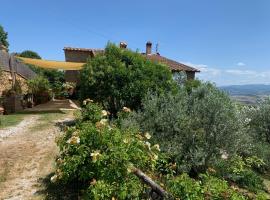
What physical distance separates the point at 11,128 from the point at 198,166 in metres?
7.90

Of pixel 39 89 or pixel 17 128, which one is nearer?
pixel 17 128

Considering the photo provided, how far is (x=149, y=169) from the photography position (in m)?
6.44

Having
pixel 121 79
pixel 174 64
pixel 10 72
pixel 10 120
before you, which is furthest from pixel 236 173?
pixel 174 64

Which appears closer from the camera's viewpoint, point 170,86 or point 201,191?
point 201,191

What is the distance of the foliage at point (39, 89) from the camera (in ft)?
73.5

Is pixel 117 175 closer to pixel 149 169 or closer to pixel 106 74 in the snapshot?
pixel 149 169

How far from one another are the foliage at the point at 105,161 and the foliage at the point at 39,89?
16366 millimetres

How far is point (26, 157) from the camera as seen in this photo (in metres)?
9.38

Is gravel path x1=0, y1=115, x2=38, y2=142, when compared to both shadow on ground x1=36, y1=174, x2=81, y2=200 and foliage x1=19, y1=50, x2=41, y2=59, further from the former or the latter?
foliage x1=19, y1=50, x2=41, y2=59

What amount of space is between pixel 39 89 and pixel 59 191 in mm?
17647

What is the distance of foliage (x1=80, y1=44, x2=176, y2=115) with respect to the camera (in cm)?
1391

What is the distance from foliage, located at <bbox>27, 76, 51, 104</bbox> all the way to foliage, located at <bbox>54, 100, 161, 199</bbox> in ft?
53.7

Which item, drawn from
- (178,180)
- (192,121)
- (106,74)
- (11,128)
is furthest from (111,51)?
(178,180)

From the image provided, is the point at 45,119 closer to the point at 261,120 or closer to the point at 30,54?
the point at 261,120
